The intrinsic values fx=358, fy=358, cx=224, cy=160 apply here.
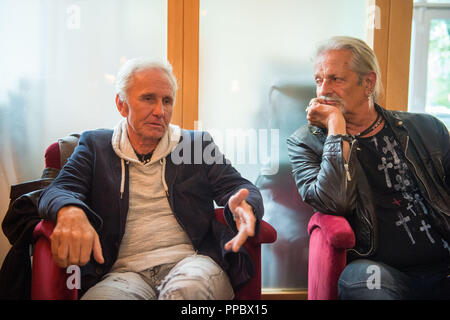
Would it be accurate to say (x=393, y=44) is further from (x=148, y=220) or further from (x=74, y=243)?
(x=74, y=243)

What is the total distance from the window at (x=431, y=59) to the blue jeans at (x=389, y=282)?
127cm

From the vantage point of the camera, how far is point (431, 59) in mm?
2307

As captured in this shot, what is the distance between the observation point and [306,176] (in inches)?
63.1

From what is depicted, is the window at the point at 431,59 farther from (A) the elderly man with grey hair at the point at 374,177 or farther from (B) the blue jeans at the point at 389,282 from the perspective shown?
(B) the blue jeans at the point at 389,282

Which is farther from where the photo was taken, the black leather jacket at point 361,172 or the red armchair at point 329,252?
the black leather jacket at point 361,172

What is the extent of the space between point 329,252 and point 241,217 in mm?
426

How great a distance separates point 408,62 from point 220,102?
45.9 inches

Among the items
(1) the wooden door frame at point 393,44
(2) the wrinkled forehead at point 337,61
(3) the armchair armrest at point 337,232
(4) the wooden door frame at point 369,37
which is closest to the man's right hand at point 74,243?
(3) the armchair armrest at point 337,232

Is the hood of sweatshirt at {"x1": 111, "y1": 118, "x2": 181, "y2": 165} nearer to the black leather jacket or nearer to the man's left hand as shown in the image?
the man's left hand

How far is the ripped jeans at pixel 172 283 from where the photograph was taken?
120cm

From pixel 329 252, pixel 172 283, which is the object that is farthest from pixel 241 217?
pixel 329 252

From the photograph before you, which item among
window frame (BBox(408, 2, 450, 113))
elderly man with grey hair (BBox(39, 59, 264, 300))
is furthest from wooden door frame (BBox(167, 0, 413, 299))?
elderly man with grey hair (BBox(39, 59, 264, 300))

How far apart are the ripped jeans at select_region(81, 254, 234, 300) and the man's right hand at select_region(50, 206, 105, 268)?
174 millimetres

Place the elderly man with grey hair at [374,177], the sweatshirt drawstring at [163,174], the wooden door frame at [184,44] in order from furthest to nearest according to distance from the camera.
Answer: the wooden door frame at [184,44] → the sweatshirt drawstring at [163,174] → the elderly man with grey hair at [374,177]
